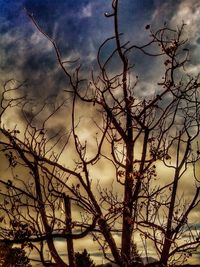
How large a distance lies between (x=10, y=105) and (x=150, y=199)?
4.39 metres

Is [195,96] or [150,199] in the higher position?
[195,96]

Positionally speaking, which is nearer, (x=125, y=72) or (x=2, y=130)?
(x=125, y=72)

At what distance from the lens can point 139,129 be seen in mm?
10391

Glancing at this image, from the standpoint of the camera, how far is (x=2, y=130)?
34.1ft

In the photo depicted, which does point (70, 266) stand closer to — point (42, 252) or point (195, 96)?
point (42, 252)

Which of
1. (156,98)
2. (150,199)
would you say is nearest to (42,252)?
(150,199)

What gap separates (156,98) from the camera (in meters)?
10.1

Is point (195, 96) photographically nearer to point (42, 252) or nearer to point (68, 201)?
point (68, 201)

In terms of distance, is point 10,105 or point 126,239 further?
point 10,105

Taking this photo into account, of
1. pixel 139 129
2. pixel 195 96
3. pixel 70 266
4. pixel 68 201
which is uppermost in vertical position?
pixel 195 96

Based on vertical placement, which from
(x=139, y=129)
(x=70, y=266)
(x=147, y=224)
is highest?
(x=139, y=129)

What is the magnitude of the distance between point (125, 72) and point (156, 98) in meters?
1.08

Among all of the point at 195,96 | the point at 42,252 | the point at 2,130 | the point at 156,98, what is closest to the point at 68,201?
the point at 42,252

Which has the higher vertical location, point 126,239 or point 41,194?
point 41,194
